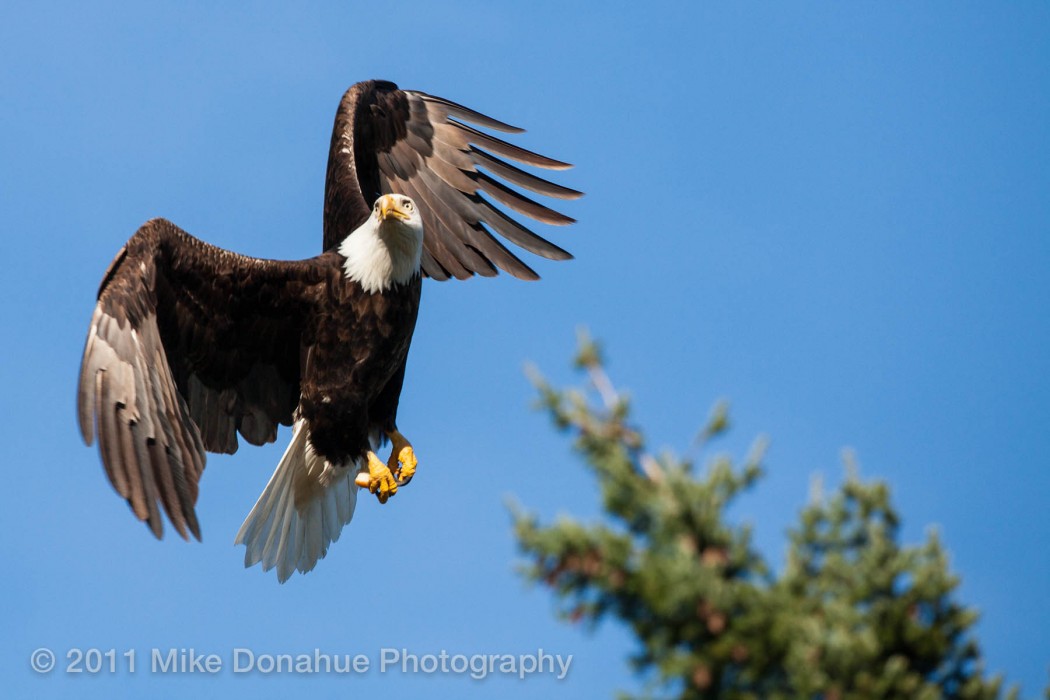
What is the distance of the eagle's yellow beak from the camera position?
7.51 meters

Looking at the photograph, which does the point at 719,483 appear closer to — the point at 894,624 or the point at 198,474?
the point at 894,624

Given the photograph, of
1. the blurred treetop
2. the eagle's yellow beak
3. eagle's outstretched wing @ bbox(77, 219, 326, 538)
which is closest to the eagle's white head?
the eagle's yellow beak

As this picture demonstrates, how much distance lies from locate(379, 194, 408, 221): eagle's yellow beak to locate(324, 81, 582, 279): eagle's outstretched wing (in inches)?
46.3

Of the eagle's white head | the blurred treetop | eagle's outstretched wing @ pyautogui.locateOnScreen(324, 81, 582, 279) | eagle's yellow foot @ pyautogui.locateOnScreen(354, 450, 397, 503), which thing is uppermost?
eagle's outstretched wing @ pyautogui.locateOnScreen(324, 81, 582, 279)

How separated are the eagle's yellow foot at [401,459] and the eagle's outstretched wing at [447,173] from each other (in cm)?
144

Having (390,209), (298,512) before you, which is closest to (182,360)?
(298,512)

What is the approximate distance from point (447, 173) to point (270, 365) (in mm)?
2157

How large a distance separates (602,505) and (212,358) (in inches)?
179

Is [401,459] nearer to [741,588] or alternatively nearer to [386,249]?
[386,249]

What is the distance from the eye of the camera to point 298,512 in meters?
8.09

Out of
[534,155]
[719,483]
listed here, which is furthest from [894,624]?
[534,155]

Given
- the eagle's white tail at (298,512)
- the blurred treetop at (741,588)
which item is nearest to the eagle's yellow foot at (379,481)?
the eagle's white tail at (298,512)

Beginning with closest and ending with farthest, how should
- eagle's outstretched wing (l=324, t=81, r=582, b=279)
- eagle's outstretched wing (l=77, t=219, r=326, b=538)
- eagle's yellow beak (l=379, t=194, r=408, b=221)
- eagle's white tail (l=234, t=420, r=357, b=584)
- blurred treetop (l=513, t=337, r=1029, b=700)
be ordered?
1. blurred treetop (l=513, t=337, r=1029, b=700)
2. eagle's outstretched wing (l=77, t=219, r=326, b=538)
3. eagle's yellow beak (l=379, t=194, r=408, b=221)
4. eagle's white tail (l=234, t=420, r=357, b=584)
5. eagle's outstretched wing (l=324, t=81, r=582, b=279)

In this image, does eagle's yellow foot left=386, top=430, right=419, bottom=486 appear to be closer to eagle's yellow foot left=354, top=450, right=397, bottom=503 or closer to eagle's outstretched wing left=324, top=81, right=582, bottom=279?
eagle's yellow foot left=354, top=450, right=397, bottom=503
